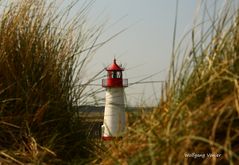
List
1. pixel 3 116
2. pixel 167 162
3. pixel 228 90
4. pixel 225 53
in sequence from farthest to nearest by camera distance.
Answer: pixel 3 116, pixel 225 53, pixel 228 90, pixel 167 162

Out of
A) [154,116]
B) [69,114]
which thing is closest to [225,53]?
[154,116]

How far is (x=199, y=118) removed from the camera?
1443 millimetres

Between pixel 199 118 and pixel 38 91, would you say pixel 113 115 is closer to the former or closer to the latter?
pixel 38 91

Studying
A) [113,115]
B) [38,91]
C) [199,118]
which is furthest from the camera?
[113,115]

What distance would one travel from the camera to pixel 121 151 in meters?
1.76

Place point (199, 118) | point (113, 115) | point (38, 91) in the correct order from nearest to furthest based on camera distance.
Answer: point (199, 118) → point (38, 91) → point (113, 115)

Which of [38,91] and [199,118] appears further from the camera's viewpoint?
[38,91]

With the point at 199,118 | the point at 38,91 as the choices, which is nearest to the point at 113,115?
the point at 38,91

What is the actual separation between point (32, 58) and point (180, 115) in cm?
143

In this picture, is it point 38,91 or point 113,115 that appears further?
point 113,115

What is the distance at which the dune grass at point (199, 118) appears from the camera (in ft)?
4.64

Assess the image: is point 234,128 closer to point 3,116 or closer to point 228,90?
point 228,90

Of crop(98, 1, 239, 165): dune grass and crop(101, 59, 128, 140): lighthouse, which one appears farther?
crop(101, 59, 128, 140): lighthouse

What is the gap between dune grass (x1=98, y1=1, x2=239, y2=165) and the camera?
4.64 ft
